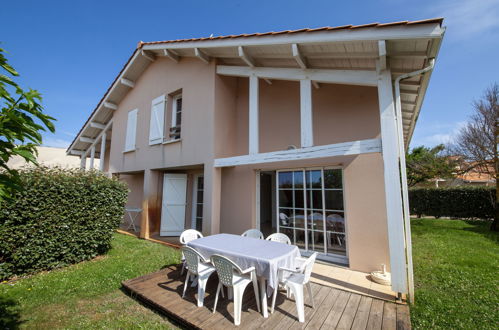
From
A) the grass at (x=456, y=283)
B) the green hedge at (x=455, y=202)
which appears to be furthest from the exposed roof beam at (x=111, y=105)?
the green hedge at (x=455, y=202)

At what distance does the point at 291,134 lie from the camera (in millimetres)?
6379

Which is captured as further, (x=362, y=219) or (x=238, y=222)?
(x=238, y=222)

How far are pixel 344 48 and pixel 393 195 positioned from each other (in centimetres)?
297

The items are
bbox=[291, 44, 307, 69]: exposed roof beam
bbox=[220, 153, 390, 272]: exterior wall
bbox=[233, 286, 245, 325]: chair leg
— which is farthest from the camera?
bbox=[220, 153, 390, 272]: exterior wall

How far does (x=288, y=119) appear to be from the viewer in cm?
648

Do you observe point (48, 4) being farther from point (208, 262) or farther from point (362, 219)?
point (362, 219)

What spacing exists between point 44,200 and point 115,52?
26.6 feet

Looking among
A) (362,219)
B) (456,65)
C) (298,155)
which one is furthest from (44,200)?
(456,65)

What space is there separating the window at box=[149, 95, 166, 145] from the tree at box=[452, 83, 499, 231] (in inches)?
560

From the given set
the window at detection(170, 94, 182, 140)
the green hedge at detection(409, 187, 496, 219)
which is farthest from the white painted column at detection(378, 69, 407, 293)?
the green hedge at detection(409, 187, 496, 219)

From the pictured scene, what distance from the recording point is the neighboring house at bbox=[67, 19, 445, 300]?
4.02 m

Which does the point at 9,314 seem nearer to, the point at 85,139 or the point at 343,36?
the point at 343,36

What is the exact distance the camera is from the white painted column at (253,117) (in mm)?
5680

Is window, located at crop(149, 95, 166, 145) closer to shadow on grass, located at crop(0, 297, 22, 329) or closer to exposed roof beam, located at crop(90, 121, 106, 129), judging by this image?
shadow on grass, located at crop(0, 297, 22, 329)
